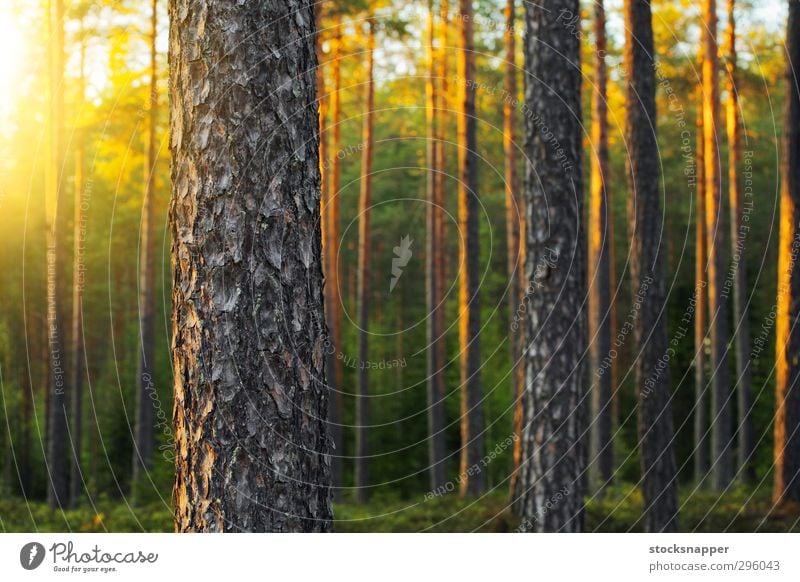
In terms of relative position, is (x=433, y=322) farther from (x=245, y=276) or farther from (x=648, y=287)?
(x=245, y=276)

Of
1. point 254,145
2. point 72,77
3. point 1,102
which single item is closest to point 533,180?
point 254,145

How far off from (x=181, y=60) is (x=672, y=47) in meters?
17.9

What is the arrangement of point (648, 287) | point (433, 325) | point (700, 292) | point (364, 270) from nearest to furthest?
point (648, 287)
point (433, 325)
point (364, 270)
point (700, 292)

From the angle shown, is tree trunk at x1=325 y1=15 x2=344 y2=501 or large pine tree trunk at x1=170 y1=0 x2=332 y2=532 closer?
large pine tree trunk at x1=170 y1=0 x2=332 y2=532

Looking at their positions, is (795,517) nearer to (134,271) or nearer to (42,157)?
(42,157)

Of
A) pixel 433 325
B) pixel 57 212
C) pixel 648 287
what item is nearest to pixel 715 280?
pixel 433 325

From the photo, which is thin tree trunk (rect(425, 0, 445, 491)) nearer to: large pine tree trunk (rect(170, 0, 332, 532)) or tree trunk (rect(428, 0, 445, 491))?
tree trunk (rect(428, 0, 445, 491))

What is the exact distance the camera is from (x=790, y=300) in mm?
12922

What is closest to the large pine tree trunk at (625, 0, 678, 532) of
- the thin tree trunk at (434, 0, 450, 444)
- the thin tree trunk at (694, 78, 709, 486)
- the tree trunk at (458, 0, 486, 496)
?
the tree trunk at (458, 0, 486, 496)

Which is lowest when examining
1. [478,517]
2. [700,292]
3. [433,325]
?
[478,517]

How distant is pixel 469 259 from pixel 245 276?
1375cm

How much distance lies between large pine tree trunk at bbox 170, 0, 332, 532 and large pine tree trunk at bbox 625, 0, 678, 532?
Answer: 7532 mm

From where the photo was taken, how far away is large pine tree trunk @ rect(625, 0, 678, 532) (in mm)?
11031

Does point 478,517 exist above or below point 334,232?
below
